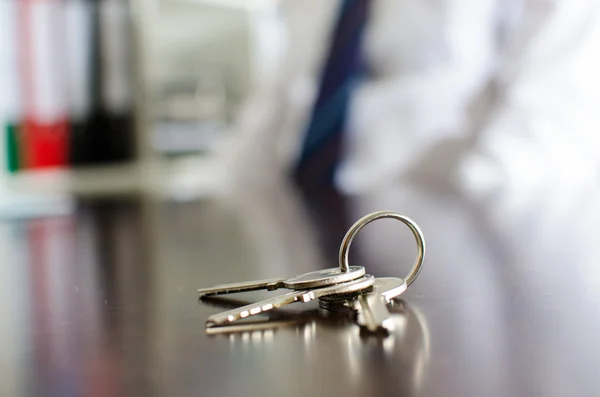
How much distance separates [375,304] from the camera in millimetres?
298

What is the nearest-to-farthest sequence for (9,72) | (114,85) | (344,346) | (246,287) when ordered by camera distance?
(344,346) < (246,287) < (9,72) < (114,85)

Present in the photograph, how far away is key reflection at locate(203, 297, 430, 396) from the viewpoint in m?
0.22

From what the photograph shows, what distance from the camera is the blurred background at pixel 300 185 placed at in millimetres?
251

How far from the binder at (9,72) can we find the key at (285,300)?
204 cm

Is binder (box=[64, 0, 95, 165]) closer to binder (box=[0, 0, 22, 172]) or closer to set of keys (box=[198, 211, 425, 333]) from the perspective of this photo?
binder (box=[0, 0, 22, 172])

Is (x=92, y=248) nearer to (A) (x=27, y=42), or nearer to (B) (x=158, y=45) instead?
(A) (x=27, y=42)

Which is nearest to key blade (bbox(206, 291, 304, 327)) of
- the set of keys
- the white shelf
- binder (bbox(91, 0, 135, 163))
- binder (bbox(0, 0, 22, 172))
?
the set of keys

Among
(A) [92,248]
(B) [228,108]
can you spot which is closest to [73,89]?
(B) [228,108]

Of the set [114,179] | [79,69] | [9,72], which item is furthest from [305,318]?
[114,179]

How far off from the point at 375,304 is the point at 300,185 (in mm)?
1229

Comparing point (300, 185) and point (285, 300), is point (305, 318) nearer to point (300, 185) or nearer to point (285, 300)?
point (285, 300)

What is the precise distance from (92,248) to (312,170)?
995 mm

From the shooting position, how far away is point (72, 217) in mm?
1028

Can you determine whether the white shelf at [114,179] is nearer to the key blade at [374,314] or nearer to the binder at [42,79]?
the binder at [42,79]
